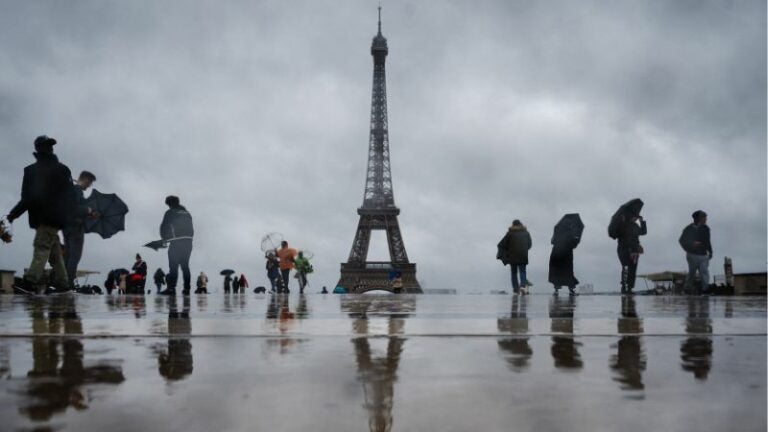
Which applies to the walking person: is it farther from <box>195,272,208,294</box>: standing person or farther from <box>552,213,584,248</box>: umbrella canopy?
<box>552,213,584,248</box>: umbrella canopy

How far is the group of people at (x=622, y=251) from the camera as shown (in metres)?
13.8

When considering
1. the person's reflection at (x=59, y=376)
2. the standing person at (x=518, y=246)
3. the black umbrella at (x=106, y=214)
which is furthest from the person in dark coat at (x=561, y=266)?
the person's reflection at (x=59, y=376)

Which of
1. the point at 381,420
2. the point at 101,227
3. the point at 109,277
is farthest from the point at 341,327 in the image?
the point at 109,277

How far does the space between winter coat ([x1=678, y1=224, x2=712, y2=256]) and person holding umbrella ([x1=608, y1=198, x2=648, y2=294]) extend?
78 centimetres

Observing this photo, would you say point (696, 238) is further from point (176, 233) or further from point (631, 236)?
point (176, 233)

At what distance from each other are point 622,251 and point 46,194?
11.0 meters

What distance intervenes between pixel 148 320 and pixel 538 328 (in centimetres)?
286

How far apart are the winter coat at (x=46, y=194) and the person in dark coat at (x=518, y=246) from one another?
9.29 metres

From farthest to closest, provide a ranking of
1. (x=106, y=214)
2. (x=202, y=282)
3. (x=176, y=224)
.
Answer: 1. (x=202, y=282)
2. (x=176, y=224)
3. (x=106, y=214)

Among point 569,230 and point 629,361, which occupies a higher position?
point 569,230

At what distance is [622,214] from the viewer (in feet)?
46.5

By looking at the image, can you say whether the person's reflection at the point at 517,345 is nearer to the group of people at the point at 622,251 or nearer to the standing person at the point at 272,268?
the group of people at the point at 622,251

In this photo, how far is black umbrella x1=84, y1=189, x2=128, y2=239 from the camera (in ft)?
40.3

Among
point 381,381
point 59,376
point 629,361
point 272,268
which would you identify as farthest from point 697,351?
point 272,268
